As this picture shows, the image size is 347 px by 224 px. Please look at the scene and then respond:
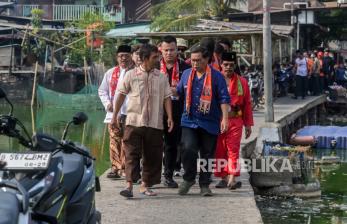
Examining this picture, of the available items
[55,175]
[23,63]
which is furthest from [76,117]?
[23,63]

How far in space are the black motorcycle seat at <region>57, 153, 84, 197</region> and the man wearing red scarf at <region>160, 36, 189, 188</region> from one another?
376cm

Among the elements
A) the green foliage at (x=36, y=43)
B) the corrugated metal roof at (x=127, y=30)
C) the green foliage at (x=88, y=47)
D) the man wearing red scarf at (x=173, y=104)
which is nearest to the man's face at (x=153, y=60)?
the man wearing red scarf at (x=173, y=104)

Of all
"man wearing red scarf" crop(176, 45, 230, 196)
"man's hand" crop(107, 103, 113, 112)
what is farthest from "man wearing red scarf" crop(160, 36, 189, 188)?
"man's hand" crop(107, 103, 113, 112)

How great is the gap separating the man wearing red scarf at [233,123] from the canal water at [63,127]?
8.59ft

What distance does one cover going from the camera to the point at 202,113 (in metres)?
7.85

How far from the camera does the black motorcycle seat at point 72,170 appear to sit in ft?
14.4

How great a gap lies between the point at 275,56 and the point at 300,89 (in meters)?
1.80

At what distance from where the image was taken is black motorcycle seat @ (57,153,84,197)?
4387mm

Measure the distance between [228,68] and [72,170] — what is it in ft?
14.0

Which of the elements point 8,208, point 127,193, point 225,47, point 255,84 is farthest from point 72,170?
point 255,84

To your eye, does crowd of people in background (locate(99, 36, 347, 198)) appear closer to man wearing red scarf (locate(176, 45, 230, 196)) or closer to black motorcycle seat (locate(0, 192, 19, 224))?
man wearing red scarf (locate(176, 45, 230, 196))

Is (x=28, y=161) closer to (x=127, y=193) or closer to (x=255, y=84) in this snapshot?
(x=127, y=193)

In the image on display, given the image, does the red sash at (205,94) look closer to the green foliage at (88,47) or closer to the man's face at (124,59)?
the man's face at (124,59)

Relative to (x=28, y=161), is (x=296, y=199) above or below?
below
